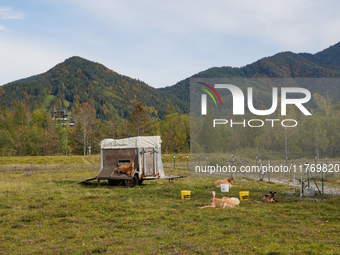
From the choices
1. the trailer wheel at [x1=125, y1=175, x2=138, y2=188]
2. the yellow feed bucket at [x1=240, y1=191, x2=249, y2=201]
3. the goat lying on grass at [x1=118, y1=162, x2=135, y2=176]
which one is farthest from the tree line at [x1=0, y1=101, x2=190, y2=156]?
the yellow feed bucket at [x1=240, y1=191, x2=249, y2=201]

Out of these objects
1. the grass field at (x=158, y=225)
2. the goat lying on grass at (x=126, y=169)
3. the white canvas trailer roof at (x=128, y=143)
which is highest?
the white canvas trailer roof at (x=128, y=143)

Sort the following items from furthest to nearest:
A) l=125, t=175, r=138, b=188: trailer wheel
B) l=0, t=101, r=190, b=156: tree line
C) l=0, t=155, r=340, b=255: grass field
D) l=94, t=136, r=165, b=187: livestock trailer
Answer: l=0, t=101, r=190, b=156: tree line
l=94, t=136, r=165, b=187: livestock trailer
l=125, t=175, r=138, b=188: trailer wheel
l=0, t=155, r=340, b=255: grass field

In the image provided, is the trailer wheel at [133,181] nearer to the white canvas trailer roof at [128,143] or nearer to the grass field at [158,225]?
the white canvas trailer roof at [128,143]

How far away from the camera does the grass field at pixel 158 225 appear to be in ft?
24.7

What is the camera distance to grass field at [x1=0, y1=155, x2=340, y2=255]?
754 cm

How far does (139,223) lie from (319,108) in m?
33.6

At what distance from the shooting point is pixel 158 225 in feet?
32.6

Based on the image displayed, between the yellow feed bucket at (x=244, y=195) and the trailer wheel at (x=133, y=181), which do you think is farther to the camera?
the trailer wheel at (x=133, y=181)

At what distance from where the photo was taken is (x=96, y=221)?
1067 centimetres

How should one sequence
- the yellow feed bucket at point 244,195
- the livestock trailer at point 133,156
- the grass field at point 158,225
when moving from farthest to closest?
the livestock trailer at point 133,156
the yellow feed bucket at point 244,195
the grass field at point 158,225

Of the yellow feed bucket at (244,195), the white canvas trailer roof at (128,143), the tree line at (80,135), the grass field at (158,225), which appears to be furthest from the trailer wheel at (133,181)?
the tree line at (80,135)

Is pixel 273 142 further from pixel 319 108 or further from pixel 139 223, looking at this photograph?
pixel 139 223

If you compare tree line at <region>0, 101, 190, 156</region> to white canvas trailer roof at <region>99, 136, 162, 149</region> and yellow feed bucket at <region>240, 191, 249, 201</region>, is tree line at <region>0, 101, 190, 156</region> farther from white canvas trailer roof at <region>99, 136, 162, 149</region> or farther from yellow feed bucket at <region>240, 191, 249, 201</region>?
yellow feed bucket at <region>240, 191, 249, 201</region>

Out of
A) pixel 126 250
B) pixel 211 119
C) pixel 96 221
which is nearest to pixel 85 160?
pixel 211 119
